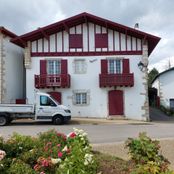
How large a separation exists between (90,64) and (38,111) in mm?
7082

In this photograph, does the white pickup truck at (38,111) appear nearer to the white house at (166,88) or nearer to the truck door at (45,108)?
the truck door at (45,108)

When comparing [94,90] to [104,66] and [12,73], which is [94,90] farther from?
[12,73]

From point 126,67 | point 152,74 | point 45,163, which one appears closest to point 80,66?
point 126,67

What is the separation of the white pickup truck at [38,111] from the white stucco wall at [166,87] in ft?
64.1

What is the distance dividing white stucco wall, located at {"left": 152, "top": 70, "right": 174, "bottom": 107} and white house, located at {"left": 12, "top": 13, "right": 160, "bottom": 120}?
12.9 metres

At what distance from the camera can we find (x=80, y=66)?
1034 inches

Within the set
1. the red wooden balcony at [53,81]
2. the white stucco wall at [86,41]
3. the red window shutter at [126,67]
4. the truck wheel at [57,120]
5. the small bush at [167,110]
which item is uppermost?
the white stucco wall at [86,41]

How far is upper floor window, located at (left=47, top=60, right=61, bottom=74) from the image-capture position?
26.2 meters

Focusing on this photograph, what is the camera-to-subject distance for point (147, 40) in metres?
26.1

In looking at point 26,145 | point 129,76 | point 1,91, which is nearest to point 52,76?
point 1,91

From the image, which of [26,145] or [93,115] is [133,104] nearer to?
[93,115]

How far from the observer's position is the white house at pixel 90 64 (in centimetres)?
2595

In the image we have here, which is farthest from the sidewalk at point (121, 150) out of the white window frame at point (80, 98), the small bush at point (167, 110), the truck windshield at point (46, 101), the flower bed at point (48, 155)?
the small bush at point (167, 110)

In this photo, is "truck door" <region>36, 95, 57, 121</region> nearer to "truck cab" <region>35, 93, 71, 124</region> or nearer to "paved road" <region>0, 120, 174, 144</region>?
"truck cab" <region>35, 93, 71, 124</region>
